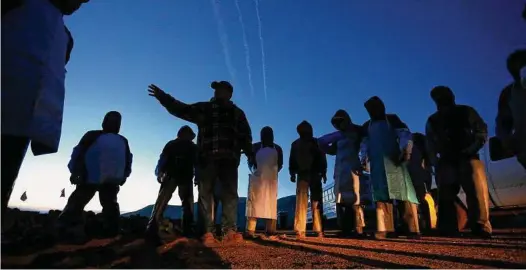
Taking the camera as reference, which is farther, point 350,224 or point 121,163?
point 350,224

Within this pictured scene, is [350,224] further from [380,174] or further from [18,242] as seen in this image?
[18,242]

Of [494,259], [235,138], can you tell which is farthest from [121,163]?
[494,259]

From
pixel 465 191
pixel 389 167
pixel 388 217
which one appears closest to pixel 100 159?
pixel 389 167

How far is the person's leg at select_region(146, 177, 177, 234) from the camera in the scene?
15.7 ft

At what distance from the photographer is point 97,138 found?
208 inches

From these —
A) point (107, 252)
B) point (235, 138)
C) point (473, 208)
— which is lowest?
point (107, 252)

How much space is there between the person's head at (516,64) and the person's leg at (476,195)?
2.05 metres

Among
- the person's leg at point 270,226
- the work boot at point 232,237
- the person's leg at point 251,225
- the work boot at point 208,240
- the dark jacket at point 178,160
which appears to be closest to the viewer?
the work boot at point 208,240

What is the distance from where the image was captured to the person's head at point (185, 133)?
6.07 meters

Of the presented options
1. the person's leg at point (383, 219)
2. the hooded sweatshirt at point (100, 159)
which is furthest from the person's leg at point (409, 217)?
the hooded sweatshirt at point (100, 159)

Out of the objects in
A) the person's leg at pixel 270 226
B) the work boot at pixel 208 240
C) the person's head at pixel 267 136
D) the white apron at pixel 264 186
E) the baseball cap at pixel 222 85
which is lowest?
the work boot at pixel 208 240

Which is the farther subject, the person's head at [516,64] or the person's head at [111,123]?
the person's head at [111,123]

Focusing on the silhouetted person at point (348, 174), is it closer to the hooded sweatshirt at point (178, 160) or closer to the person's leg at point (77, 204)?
the hooded sweatshirt at point (178, 160)

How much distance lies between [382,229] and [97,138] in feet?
15.2
